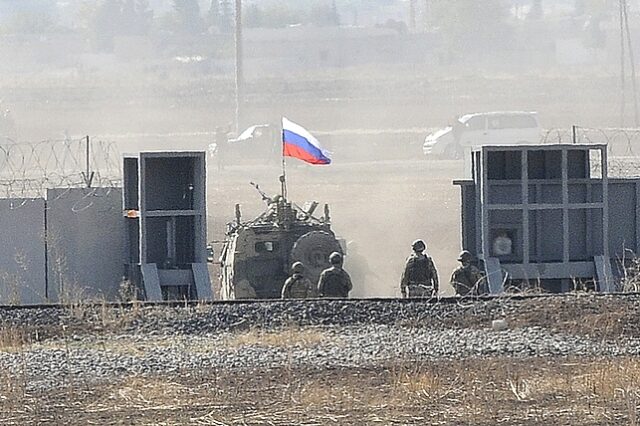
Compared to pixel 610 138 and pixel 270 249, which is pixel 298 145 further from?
pixel 610 138

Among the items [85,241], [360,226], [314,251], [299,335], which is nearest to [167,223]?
[85,241]

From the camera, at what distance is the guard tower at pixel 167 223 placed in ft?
54.1

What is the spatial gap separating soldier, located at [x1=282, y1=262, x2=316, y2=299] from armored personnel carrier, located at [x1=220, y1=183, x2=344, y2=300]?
154cm

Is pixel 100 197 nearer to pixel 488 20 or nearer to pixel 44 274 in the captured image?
pixel 44 274

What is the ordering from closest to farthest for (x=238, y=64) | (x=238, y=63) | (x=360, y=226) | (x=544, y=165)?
(x=544, y=165)
(x=360, y=226)
(x=238, y=63)
(x=238, y=64)

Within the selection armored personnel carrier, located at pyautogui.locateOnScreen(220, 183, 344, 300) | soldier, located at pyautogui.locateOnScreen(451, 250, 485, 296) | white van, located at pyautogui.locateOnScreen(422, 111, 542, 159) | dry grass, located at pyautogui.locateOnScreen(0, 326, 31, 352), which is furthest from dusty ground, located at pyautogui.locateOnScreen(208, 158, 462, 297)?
dry grass, located at pyautogui.locateOnScreen(0, 326, 31, 352)

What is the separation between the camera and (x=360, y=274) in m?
20.7

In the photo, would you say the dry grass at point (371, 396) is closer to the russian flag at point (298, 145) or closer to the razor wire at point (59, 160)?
the russian flag at point (298, 145)

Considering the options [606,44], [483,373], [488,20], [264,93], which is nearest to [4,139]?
[264,93]

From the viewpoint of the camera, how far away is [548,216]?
57.2 ft

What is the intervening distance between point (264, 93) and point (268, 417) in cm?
4400

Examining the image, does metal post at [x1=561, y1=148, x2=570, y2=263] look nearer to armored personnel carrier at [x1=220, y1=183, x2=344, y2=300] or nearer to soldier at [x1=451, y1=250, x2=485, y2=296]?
soldier at [x1=451, y1=250, x2=485, y2=296]

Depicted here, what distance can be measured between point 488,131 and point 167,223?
25.1 m

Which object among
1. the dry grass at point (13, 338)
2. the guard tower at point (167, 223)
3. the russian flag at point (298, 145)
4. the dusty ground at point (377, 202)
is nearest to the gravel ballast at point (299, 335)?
the dry grass at point (13, 338)
